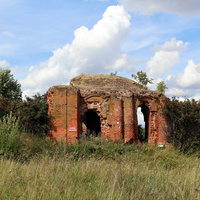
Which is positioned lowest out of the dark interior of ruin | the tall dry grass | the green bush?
the tall dry grass

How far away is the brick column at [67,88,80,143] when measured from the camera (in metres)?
14.7

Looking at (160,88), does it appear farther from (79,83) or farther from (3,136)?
(3,136)

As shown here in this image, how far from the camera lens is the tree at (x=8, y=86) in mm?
25750

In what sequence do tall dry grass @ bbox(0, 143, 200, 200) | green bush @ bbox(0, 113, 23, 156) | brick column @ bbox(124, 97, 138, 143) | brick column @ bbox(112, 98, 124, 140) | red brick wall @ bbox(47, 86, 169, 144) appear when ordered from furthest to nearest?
brick column @ bbox(124, 97, 138, 143), brick column @ bbox(112, 98, 124, 140), red brick wall @ bbox(47, 86, 169, 144), green bush @ bbox(0, 113, 23, 156), tall dry grass @ bbox(0, 143, 200, 200)

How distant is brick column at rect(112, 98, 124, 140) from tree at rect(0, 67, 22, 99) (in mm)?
14479

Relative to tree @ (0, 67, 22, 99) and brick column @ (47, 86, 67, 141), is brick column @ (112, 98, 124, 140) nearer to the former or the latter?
brick column @ (47, 86, 67, 141)

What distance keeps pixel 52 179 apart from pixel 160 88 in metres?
30.5

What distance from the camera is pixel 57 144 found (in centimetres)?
1355

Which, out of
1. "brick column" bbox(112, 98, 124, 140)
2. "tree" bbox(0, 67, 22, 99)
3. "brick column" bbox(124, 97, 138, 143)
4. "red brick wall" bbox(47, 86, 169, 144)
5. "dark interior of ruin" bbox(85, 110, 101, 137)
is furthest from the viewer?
"tree" bbox(0, 67, 22, 99)

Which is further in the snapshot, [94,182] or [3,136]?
[3,136]

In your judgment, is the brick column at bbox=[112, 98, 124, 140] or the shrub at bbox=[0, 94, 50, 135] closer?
the shrub at bbox=[0, 94, 50, 135]

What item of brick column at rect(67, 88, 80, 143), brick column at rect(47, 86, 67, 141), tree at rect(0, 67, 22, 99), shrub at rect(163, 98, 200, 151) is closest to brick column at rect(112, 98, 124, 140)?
brick column at rect(67, 88, 80, 143)

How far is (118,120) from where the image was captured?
1552cm

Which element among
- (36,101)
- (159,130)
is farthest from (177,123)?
(36,101)
